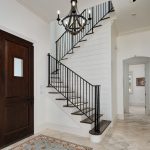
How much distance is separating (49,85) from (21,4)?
8.00 ft

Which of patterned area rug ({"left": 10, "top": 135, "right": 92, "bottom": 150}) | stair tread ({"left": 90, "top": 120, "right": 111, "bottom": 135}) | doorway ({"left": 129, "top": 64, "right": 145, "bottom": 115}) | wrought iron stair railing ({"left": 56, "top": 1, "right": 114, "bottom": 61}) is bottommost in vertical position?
patterned area rug ({"left": 10, "top": 135, "right": 92, "bottom": 150})

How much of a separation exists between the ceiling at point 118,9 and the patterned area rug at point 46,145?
3427 mm

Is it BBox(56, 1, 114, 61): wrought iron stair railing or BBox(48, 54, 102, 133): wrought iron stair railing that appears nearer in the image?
BBox(48, 54, 102, 133): wrought iron stair railing

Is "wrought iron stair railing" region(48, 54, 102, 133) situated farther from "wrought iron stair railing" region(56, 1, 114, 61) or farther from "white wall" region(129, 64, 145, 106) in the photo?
"white wall" region(129, 64, 145, 106)

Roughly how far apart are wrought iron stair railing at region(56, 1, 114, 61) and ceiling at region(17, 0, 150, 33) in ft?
1.87

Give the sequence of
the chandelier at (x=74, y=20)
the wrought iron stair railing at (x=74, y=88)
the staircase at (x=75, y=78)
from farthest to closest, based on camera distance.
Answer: the wrought iron stair railing at (x=74, y=88) → the staircase at (x=75, y=78) → the chandelier at (x=74, y=20)

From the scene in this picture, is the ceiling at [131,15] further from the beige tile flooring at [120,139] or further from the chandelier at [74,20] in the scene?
the beige tile flooring at [120,139]

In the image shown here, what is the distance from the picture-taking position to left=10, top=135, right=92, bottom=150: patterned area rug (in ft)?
10.8

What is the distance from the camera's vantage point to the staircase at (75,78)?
476 centimetres

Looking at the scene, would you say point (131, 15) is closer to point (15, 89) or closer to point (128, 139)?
point (128, 139)

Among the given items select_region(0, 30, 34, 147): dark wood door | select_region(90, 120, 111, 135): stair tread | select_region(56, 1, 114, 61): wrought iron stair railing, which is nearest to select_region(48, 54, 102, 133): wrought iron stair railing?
select_region(90, 120, 111, 135): stair tread

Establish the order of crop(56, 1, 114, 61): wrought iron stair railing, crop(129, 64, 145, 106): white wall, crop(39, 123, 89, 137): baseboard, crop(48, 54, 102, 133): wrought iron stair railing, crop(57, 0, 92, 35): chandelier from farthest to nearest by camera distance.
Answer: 1. crop(129, 64, 145, 106): white wall
2. crop(56, 1, 114, 61): wrought iron stair railing
3. crop(48, 54, 102, 133): wrought iron stair railing
4. crop(39, 123, 89, 137): baseboard
5. crop(57, 0, 92, 35): chandelier

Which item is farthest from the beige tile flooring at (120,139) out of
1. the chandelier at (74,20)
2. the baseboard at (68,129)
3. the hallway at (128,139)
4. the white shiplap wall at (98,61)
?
the chandelier at (74,20)

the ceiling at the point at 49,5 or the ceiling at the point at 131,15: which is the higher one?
the ceiling at the point at 131,15
